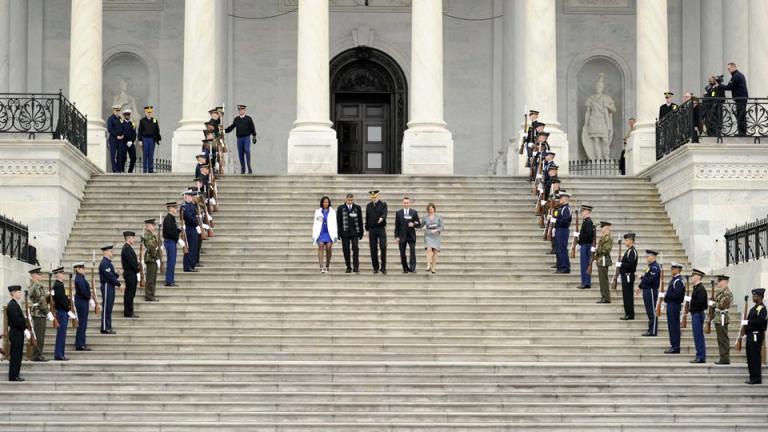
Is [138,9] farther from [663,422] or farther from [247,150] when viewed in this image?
[663,422]

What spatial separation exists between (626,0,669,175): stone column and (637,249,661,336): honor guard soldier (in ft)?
40.7

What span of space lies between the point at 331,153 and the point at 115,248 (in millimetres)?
8520

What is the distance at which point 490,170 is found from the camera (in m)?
53.6

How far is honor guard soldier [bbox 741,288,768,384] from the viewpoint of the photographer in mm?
31250

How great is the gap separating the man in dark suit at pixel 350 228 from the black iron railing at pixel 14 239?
6.80 metres

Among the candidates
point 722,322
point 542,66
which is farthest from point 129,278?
point 542,66

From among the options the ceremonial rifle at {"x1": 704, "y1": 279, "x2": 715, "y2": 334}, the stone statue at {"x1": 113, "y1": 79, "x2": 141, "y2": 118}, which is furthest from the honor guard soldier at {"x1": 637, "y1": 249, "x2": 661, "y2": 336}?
the stone statue at {"x1": 113, "y1": 79, "x2": 141, "y2": 118}

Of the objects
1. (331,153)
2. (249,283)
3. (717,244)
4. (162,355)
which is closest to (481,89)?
(331,153)

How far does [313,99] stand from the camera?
153 feet

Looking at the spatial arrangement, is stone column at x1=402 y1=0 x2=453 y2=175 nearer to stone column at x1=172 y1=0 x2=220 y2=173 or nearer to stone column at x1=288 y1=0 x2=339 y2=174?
stone column at x1=288 y1=0 x2=339 y2=174

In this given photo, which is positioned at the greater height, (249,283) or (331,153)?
(331,153)

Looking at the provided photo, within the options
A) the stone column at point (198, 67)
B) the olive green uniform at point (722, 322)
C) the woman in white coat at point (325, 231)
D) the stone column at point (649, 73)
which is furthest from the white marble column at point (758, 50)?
the olive green uniform at point (722, 322)

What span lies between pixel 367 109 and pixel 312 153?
9.79 meters

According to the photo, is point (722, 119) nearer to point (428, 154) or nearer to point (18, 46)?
point (428, 154)
